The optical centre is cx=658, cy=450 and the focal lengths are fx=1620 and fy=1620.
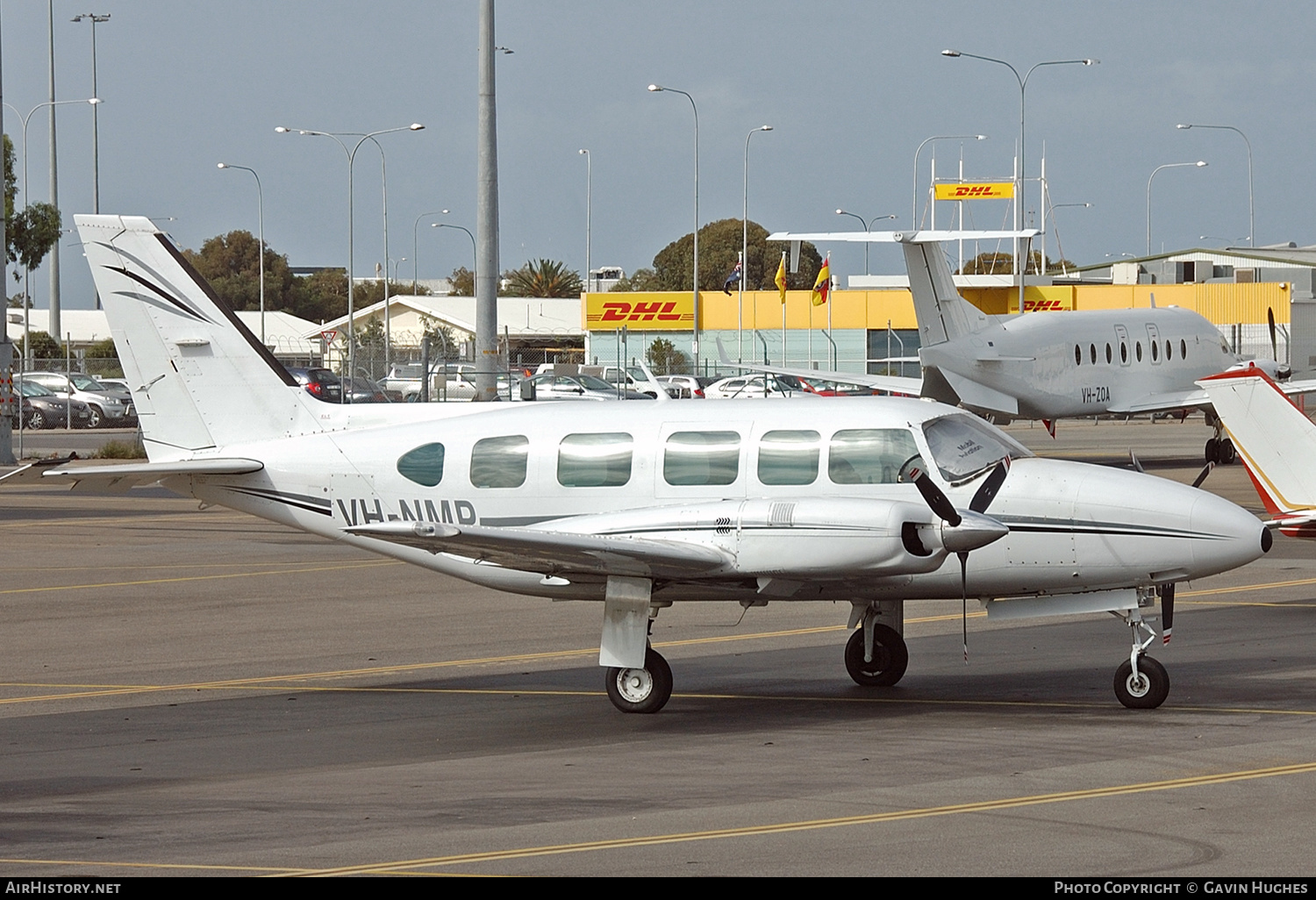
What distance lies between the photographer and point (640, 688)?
38.7ft

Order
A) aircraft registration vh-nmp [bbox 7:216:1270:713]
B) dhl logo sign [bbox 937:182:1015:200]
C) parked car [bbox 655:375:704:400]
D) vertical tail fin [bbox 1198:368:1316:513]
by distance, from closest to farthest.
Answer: aircraft registration vh-nmp [bbox 7:216:1270:713], vertical tail fin [bbox 1198:368:1316:513], parked car [bbox 655:375:704:400], dhl logo sign [bbox 937:182:1015:200]

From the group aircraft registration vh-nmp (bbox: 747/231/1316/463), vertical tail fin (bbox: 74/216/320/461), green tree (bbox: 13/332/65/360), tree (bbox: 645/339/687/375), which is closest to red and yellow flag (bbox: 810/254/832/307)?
tree (bbox: 645/339/687/375)

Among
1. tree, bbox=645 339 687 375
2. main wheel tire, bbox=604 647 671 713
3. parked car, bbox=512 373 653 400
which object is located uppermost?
tree, bbox=645 339 687 375

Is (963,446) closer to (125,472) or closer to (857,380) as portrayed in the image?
(125,472)

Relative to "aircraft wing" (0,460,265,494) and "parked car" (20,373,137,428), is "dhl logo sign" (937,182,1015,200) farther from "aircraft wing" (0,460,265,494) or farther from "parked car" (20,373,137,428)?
"aircraft wing" (0,460,265,494)

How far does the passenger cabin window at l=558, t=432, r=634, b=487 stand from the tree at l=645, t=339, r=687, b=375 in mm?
64821

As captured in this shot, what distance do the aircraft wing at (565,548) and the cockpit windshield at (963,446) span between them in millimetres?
1838

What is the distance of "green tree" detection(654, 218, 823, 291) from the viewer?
128125mm

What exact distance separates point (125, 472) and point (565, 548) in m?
4.26

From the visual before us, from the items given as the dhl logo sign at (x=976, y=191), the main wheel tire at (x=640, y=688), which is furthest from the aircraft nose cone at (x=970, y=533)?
the dhl logo sign at (x=976, y=191)

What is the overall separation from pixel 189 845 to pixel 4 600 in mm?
11265

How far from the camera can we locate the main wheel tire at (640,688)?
1180 centimetres

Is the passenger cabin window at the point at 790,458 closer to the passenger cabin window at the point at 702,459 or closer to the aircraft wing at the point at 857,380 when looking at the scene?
the passenger cabin window at the point at 702,459

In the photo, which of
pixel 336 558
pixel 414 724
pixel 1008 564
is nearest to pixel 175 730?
pixel 414 724
